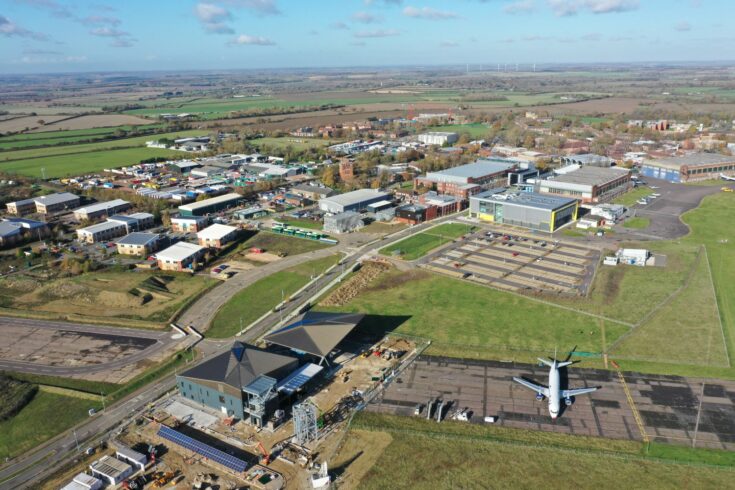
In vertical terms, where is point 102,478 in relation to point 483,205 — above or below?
below

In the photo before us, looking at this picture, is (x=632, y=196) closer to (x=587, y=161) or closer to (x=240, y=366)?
(x=587, y=161)

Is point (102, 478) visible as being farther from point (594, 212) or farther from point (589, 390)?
point (594, 212)

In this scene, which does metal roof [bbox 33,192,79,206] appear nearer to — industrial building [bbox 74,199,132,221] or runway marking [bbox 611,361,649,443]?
industrial building [bbox 74,199,132,221]

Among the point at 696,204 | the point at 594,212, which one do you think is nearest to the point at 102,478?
the point at 594,212

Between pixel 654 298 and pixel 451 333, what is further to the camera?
pixel 654 298

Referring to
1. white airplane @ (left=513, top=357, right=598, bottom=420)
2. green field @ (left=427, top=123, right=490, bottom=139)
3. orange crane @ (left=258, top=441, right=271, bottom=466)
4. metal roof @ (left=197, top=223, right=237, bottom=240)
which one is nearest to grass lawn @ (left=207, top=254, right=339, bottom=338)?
metal roof @ (left=197, top=223, right=237, bottom=240)

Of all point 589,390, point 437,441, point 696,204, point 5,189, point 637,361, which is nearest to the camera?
point 437,441

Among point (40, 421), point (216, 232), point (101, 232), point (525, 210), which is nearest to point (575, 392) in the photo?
point (40, 421)
